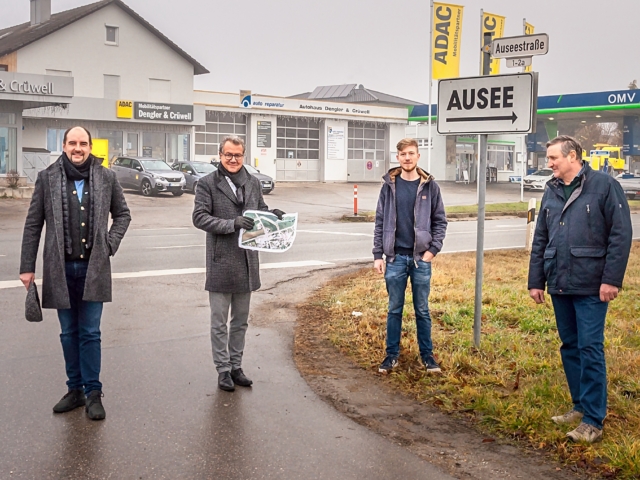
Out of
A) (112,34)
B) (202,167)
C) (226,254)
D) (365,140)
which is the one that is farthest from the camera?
(365,140)

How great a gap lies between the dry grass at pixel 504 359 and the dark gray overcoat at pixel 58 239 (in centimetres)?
245

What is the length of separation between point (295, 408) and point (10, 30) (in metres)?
51.7

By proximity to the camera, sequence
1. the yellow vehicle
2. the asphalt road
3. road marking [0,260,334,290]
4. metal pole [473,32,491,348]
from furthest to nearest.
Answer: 1. the yellow vehicle
2. road marking [0,260,334,290]
3. metal pole [473,32,491,348]
4. the asphalt road

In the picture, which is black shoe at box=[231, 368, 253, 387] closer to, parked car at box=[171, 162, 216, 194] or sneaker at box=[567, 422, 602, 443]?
sneaker at box=[567, 422, 602, 443]

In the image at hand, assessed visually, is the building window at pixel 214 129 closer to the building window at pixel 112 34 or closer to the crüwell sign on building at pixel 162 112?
the crüwell sign on building at pixel 162 112

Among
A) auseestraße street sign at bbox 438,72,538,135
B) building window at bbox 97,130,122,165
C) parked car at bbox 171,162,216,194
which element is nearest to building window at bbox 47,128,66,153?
building window at bbox 97,130,122,165

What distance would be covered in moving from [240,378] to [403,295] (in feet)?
4.91

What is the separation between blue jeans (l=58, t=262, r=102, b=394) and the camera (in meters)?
5.39

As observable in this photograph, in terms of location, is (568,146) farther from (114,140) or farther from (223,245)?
(114,140)

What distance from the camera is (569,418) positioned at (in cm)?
511

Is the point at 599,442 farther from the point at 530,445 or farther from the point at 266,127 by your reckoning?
the point at 266,127

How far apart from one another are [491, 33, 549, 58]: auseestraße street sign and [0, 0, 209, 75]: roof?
38.3 metres

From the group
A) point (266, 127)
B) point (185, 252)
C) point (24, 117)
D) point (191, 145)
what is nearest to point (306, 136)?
point (266, 127)

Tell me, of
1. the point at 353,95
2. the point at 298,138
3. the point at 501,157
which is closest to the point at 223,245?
the point at 298,138
